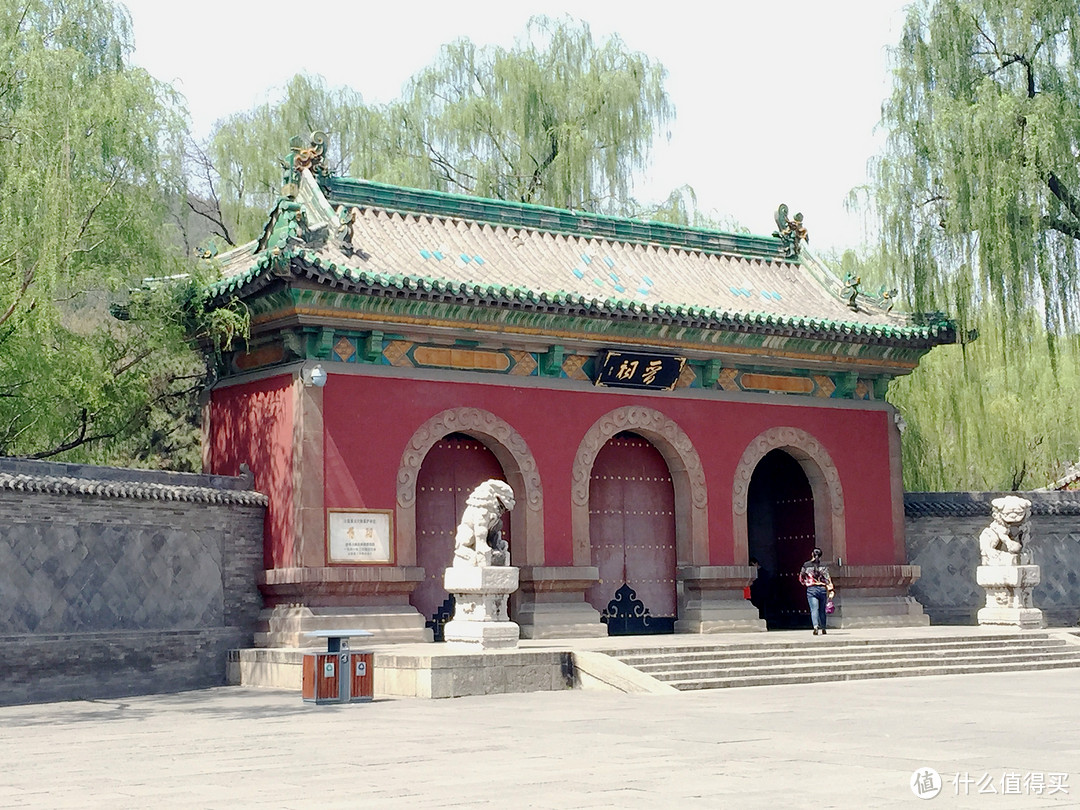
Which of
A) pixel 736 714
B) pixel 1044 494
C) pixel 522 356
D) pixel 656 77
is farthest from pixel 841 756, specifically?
pixel 656 77

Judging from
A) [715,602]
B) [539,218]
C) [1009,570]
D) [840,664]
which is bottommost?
[840,664]

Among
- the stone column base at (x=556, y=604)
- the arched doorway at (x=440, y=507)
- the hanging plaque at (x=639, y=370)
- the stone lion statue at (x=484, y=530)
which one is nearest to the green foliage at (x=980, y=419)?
the hanging plaque at (x=639, y=370)

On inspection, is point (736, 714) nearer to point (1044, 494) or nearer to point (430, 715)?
point (430, 715)

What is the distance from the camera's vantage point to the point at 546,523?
1684 cm

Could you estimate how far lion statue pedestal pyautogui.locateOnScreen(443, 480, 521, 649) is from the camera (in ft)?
45.1

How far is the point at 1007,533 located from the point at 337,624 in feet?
28.8

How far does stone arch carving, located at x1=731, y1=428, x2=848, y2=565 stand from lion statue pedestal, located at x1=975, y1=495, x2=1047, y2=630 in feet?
6.16

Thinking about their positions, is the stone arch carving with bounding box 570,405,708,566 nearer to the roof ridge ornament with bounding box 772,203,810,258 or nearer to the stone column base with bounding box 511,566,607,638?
the stone column base with bounding box 511,566,607,638

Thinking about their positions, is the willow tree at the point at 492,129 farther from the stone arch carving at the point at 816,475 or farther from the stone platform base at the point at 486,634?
the stone platform base at the point at 486,634

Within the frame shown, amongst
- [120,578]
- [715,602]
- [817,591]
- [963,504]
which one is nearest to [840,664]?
[817,591]

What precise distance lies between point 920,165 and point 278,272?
9290 mm

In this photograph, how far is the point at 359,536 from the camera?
50.9ft

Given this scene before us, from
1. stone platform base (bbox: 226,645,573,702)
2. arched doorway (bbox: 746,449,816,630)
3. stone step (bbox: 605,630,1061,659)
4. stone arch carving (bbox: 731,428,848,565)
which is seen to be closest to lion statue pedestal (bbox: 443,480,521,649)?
stone platform base (bbox: 226,645,573,702)

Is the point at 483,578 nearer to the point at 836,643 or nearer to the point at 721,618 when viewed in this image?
the point at 836,643
